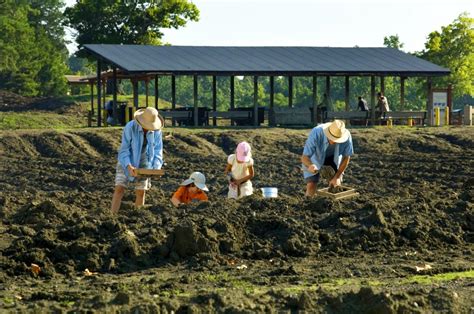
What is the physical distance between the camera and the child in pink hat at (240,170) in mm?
16984

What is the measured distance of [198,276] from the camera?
12008 millimetres

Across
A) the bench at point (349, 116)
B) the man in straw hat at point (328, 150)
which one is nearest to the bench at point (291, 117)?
the bench at point (349, 116)

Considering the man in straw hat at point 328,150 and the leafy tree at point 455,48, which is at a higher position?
the leafy tree at point 455,48

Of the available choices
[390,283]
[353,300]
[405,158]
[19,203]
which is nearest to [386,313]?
[353,300]

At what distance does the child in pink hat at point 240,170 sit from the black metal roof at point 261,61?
2090 cm

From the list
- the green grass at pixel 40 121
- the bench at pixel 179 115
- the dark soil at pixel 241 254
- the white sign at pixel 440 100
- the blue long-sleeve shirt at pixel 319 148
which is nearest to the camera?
the dark soil at pixel 241 254

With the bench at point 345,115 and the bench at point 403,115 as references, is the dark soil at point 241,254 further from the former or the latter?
the bench at point 403,115

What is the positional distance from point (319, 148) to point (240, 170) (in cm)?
129

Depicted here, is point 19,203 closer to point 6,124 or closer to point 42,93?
point 6,124

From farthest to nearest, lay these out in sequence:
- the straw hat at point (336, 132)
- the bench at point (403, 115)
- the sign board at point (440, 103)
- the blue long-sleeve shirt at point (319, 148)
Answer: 1. the sign board at point (440, 103)
2. the bench at point (403, 115)
3. the blue long-sleeve shirt at point (319, 148)
4. the straw hat at point (336, 132)

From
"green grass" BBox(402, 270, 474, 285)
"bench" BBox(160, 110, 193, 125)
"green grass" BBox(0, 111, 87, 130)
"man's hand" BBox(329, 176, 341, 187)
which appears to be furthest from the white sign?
"green grass" BBox(402, 270, 474, 285)

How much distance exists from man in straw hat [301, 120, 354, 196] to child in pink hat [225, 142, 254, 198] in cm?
91

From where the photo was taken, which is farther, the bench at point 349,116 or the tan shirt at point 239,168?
the bench at point 349,116

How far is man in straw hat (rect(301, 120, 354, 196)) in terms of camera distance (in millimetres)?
16156
